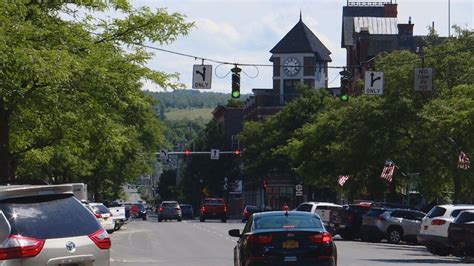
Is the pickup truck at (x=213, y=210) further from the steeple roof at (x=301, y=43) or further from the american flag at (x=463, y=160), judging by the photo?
the american flag at (x=463, y=160)

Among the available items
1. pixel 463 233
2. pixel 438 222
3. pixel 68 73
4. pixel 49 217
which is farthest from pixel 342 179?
pixel 49 217

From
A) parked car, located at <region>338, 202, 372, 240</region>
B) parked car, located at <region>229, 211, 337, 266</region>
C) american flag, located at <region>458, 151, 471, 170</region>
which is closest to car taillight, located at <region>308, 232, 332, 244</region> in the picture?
parked car, located at <region>229, 211, 337, 266</region>

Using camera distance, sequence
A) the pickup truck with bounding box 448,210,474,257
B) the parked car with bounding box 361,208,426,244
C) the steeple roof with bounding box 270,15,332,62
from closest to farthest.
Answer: the pickup truck with bounding box 448,210,474,257 → the parked car with bounding box 361,208,426,244 → the steeple roof with bounding box 270,15,332,62

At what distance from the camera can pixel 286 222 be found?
1973cm

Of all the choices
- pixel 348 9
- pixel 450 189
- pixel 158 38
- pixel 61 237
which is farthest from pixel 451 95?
pixel 348 9

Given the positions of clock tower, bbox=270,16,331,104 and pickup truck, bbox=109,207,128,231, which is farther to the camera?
clock tower, bbox=270,16,331,104

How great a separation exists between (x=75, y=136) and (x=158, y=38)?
13.0 feet

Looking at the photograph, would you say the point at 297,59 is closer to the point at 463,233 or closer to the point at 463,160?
the point at 463,160

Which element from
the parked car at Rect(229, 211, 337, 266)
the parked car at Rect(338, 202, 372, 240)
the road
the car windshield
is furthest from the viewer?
the parked car at Rect(338, 202, 372, 240)

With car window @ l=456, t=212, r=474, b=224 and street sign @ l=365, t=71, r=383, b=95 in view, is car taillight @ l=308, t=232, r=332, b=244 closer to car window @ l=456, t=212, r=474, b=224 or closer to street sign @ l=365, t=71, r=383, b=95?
car window @ l=456, t=212, r=474, b=224

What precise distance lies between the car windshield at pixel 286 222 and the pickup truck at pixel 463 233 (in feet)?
37.8

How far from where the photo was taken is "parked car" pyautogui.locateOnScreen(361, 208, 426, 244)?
43.8 metres

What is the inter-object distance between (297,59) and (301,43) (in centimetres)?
225

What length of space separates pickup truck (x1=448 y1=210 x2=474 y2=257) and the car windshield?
11512 mm
